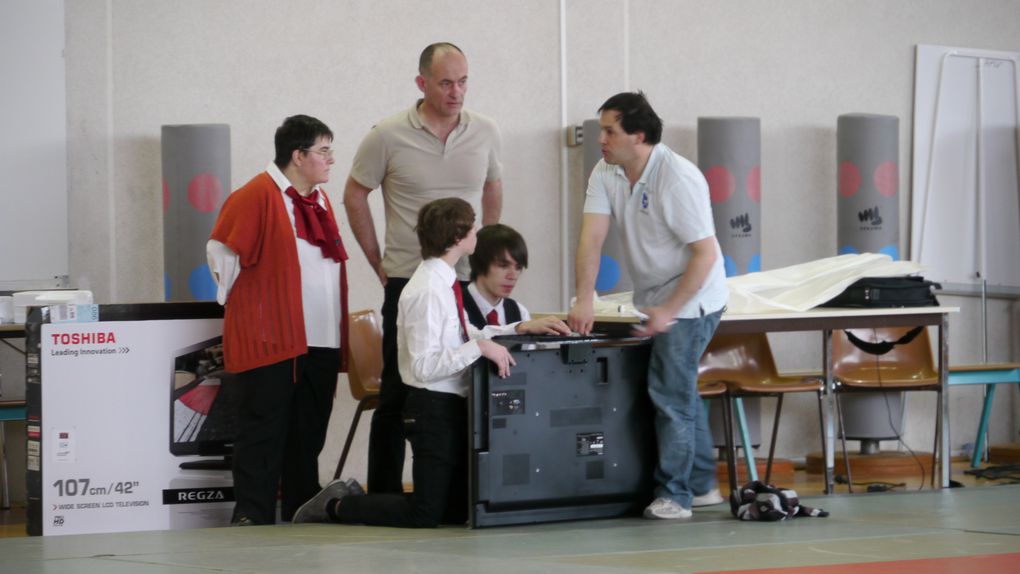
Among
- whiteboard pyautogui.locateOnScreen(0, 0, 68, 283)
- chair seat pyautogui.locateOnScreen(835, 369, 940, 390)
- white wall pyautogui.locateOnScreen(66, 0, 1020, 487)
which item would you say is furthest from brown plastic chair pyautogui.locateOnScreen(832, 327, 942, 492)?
whiteboard pyautogui.locateOnScreen(0, 0, 68, 283)

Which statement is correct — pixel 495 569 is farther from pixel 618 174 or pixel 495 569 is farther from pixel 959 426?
pixel 959 426

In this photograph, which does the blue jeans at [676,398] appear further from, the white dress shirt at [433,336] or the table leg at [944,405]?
the table leg at [944,405]

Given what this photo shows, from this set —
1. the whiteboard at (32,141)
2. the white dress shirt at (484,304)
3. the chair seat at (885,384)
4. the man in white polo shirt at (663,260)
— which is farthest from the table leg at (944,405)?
the whiteboard at (32,141)

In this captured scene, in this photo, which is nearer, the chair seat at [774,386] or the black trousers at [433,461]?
the black trousers at [433,461]

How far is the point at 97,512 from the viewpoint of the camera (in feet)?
14.2

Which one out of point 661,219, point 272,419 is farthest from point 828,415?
point 272,419

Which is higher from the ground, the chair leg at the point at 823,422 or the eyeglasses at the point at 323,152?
the eyeglasses at the point at 323,152

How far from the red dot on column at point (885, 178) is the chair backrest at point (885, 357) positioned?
76 cm

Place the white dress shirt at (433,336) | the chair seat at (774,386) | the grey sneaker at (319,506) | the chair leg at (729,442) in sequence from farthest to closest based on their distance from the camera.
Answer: the chair seat at (774,386) < the chair leg at (729,442) < the grey sneaker at (319,506) < the white dress shirt at (433,336)

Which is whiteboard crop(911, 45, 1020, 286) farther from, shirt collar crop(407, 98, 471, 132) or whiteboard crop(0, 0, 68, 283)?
whiteboard crop(0, 0, 68, 283)

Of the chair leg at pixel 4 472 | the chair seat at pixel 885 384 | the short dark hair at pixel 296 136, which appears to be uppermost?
the short dark hair at pixel 296 136

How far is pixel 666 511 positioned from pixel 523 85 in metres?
3.09

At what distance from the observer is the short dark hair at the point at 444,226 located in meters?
3.95

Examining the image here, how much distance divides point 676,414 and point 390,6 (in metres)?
3.08
